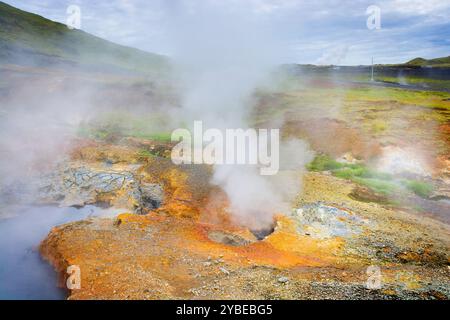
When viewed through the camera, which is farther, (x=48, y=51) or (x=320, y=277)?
(x=48, y=51)

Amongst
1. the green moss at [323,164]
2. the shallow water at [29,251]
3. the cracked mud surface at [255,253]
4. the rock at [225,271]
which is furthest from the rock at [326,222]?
the shallow water at [29,251]

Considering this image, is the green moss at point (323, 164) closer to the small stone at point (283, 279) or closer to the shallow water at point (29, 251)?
the shallow water at point (29, 251)

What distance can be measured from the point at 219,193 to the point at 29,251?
6623 millimetres

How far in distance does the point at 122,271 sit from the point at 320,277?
477 centimetres

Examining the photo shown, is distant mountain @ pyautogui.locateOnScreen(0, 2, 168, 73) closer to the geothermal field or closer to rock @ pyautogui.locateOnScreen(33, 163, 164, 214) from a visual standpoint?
the geothermal field

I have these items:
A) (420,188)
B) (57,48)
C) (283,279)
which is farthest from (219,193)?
(57,48)

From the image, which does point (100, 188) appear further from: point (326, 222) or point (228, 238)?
point (326, 222)

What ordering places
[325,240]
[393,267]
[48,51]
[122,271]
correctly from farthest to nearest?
1. [48,51]
2. [325,240]
3. [393,267]
4. [122,271]

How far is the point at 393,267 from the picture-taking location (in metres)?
9.23

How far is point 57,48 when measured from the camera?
60656 millimetres

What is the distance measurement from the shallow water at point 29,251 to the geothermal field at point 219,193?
6 cm

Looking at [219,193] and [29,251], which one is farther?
[219,193]

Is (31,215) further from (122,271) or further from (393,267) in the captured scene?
(393,267)
